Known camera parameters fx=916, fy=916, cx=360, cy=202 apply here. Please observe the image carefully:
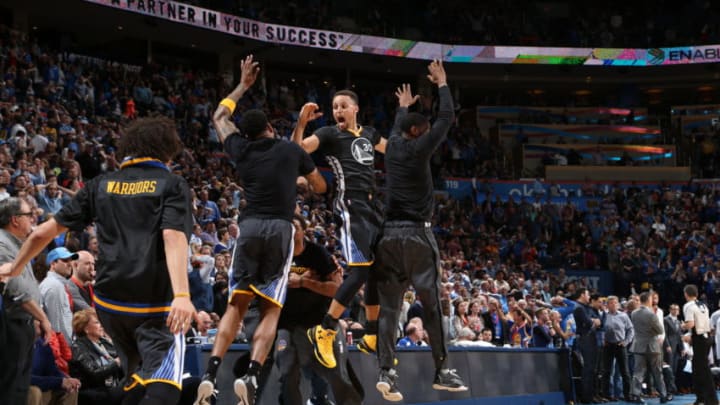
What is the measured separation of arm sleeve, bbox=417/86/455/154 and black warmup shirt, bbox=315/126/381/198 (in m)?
0.52

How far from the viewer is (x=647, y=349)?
1778 cm

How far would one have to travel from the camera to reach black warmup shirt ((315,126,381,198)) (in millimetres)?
7953

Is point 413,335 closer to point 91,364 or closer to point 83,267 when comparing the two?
point 83,267

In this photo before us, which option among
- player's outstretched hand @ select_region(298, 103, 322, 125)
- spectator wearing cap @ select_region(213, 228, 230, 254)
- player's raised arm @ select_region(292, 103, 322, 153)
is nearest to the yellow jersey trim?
player's raised arm @ select_region(292, 103, 322, 153)

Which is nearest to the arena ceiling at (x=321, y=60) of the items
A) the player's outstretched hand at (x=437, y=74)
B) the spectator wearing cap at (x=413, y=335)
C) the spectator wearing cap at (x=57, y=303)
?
the spectator wearing cap at (x=413, y=335)

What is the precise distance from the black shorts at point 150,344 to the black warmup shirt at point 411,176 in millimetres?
3118

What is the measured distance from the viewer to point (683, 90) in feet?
128

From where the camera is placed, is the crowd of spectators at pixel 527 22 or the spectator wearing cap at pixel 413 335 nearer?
the spectator wearing cap at pixel 413 335

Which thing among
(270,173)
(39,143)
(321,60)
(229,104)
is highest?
(321,60)

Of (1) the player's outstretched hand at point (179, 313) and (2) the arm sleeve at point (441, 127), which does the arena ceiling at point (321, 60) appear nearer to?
(2) the arm sleeve at point (441, 127)

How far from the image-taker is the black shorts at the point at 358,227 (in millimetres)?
7770

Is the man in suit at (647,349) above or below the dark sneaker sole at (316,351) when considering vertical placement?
below

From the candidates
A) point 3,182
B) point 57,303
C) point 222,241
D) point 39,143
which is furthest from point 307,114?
point 39,143

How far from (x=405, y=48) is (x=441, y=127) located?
83.6 feet
